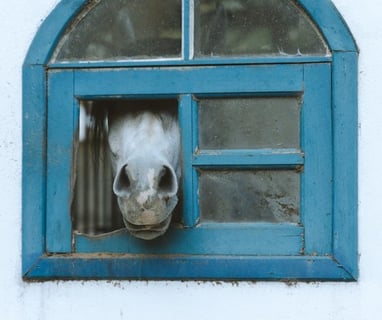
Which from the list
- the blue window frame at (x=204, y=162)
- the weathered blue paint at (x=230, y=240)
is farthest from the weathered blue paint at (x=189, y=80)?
the weathered blue paint at (x=230, y=240)

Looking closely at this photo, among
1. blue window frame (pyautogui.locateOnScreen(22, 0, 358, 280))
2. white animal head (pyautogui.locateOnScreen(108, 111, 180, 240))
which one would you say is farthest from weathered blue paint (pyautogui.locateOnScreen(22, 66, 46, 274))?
white animal head (pyautogui.locateOnScreen(108, 111, 180, 240))

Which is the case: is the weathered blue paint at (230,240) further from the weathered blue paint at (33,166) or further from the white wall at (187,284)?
the weathered blue paint at (33,166)

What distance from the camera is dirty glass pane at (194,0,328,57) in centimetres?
134

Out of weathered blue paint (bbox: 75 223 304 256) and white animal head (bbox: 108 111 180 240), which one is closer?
white animal head (bbox: 108 111 180 240)

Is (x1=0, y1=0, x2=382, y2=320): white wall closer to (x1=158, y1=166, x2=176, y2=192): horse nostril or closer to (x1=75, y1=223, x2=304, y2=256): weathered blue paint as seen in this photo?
(x1=75, y1=223, x2=304, y2=256): weathered blue paint

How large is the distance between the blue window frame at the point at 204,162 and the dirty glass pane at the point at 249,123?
0.04 feet

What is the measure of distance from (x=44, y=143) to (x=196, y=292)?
0.35 m

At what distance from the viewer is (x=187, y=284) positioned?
1338 millimetres

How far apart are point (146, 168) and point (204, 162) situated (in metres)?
0.18

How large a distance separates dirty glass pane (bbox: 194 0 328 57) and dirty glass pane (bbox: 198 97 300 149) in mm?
82

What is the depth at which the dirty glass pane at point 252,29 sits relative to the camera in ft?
4.40

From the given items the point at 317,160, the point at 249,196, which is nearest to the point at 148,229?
the point at 249,196

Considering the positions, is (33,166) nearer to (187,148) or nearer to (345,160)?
(187,148)

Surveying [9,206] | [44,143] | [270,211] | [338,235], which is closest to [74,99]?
[44,143]
